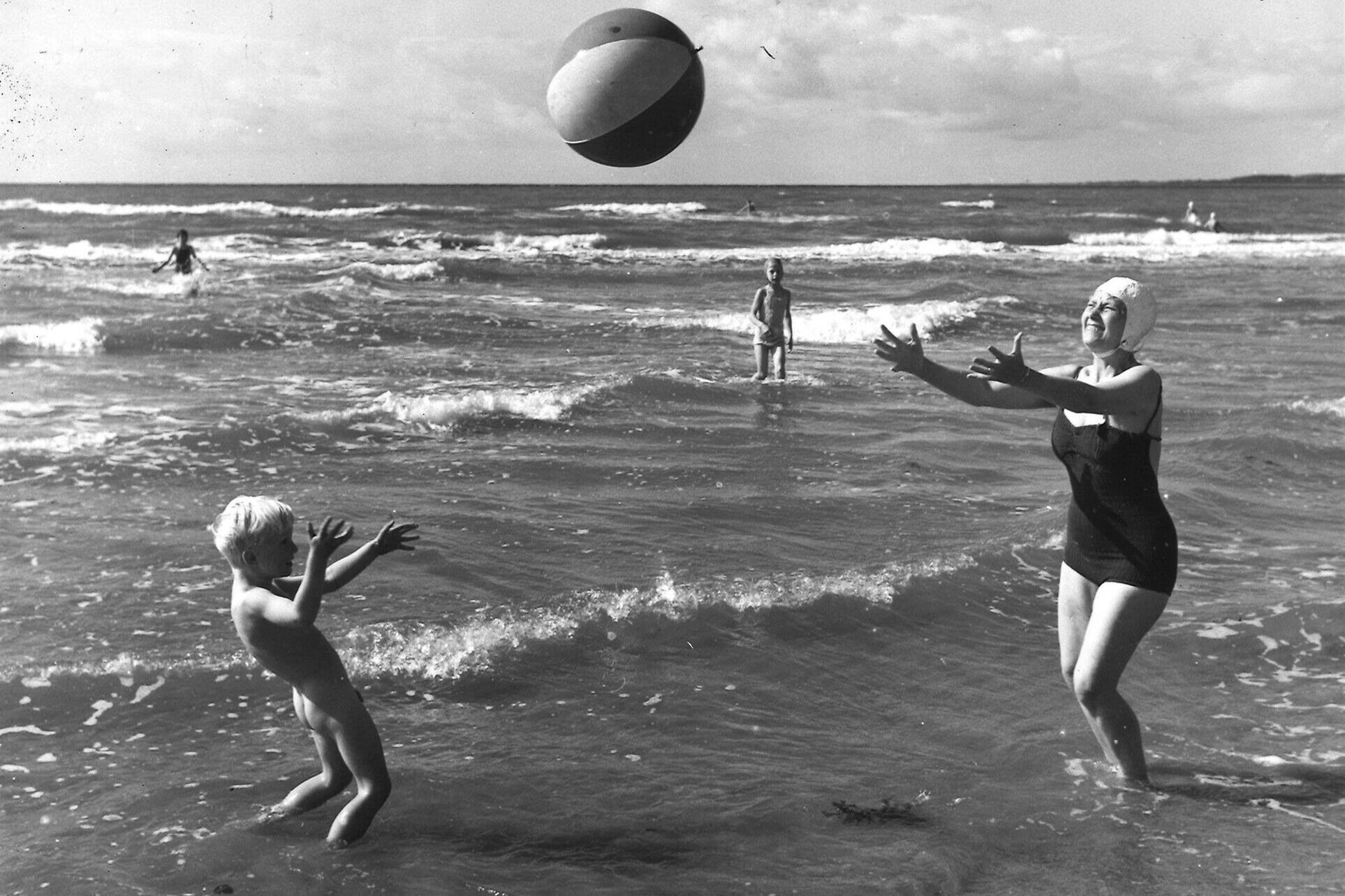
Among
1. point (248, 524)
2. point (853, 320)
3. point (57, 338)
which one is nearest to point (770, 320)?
point (853, 320)

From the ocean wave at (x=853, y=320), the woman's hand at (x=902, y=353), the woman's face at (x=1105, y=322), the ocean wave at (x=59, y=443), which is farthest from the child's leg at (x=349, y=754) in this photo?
the ocean wave at (x=853, y=320)

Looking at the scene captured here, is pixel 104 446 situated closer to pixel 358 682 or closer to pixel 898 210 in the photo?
pixel 358 682

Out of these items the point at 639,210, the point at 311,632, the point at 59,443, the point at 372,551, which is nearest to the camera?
the point at 372,551

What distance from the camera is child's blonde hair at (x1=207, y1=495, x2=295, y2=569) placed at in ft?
13.9

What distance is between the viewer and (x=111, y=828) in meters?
4.83

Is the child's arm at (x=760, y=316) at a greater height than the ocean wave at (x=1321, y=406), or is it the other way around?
the child's arm at (x=760, y=316)

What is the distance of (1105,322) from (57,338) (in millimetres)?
17087

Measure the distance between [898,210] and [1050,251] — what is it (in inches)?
1326

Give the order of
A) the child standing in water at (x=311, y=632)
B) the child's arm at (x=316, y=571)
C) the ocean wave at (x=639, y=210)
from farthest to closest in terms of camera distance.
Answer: the ocean wave at (x=639, y=210)
the child standing in water at (x=311, y=632)
the child's arm at (x=316, y=571)

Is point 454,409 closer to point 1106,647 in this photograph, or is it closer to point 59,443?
point 59,443

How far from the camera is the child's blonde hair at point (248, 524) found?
425 centimetres

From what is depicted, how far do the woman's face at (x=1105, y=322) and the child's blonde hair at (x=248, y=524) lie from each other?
2.79 meters

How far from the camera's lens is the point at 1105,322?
4684 millimetres

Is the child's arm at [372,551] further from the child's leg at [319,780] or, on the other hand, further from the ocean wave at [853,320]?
the ocean wave at [853,320]
